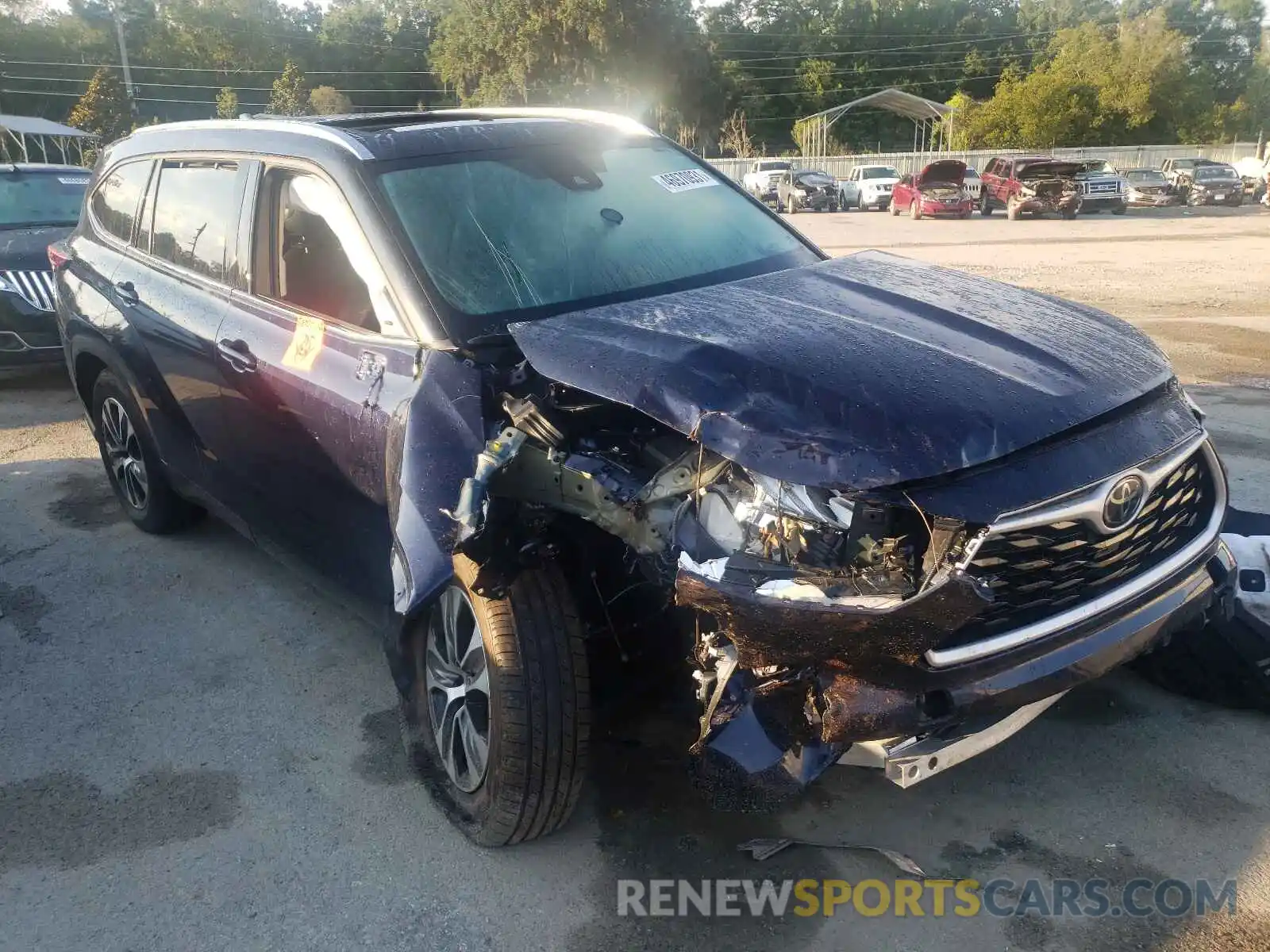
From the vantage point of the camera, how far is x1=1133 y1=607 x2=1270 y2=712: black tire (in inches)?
126

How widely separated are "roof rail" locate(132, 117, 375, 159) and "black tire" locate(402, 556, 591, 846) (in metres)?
1.59

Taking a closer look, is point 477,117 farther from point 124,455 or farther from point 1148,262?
point 1148,262

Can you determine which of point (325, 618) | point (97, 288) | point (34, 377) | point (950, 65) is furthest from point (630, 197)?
point (950, 65)

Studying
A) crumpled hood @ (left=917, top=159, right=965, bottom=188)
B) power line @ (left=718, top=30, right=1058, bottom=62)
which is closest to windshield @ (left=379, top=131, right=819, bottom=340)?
crumpled hood @ (left=917, top=159, right=965, bottom=188)

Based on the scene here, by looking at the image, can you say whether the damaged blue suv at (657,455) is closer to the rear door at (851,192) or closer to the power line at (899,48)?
the rear door at (851,192)

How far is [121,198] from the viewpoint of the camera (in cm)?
485

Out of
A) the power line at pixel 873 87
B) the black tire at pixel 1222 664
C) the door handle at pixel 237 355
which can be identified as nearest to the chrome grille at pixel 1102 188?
the black tire at pixel 1222 664

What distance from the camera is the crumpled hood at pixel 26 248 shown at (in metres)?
7.84

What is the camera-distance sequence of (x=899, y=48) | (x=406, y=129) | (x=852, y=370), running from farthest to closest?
(x=899, y=48), (x=406, y=129), (x=852, y=370)

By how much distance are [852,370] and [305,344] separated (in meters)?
1.84

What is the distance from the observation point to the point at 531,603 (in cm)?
262

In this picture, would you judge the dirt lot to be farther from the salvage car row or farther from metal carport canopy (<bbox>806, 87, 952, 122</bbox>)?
metal carport canopy (<bbox>806, 87, 952, 122</bbox>)

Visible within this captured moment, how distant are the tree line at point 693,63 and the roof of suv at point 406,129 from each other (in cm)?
4150

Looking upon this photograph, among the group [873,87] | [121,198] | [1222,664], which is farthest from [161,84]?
[1222,664]
